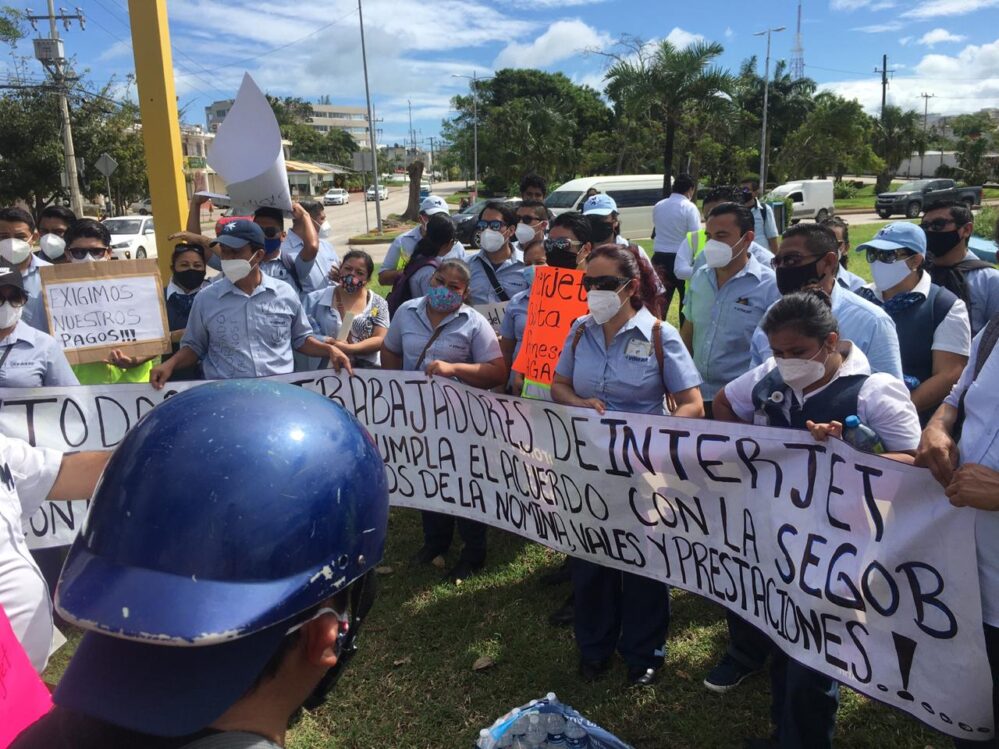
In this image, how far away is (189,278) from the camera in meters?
5.14

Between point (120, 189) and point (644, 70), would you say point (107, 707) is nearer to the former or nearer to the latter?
point (644, 70)

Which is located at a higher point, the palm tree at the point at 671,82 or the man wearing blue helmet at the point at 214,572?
the palm tree at the point at 671,82

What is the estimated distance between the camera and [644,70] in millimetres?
29859

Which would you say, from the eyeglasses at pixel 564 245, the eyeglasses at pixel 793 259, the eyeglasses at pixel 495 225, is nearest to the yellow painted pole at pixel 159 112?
the eyeglasses at pixel 495 225

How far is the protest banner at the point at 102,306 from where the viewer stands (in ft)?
14.8

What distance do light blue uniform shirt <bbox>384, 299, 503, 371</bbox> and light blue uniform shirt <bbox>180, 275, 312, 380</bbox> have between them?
71cm

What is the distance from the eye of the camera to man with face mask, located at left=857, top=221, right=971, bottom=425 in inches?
139

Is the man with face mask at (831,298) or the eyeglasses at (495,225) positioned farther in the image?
the eyeglasses at (495,225)

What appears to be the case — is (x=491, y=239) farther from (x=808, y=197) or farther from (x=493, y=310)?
(x=808, y=197)

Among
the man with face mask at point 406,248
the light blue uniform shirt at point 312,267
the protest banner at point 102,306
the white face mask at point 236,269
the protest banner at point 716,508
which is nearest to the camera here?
the protest banner at point 716,508

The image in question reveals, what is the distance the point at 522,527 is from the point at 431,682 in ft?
2.88

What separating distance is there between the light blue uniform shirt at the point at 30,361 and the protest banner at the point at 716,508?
0.07 m

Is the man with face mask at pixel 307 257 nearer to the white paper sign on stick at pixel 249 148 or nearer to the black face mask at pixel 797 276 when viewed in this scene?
the white paper sign on stick at pixel 249 148

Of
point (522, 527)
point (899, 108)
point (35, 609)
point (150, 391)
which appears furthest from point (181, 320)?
point (899, 108)
